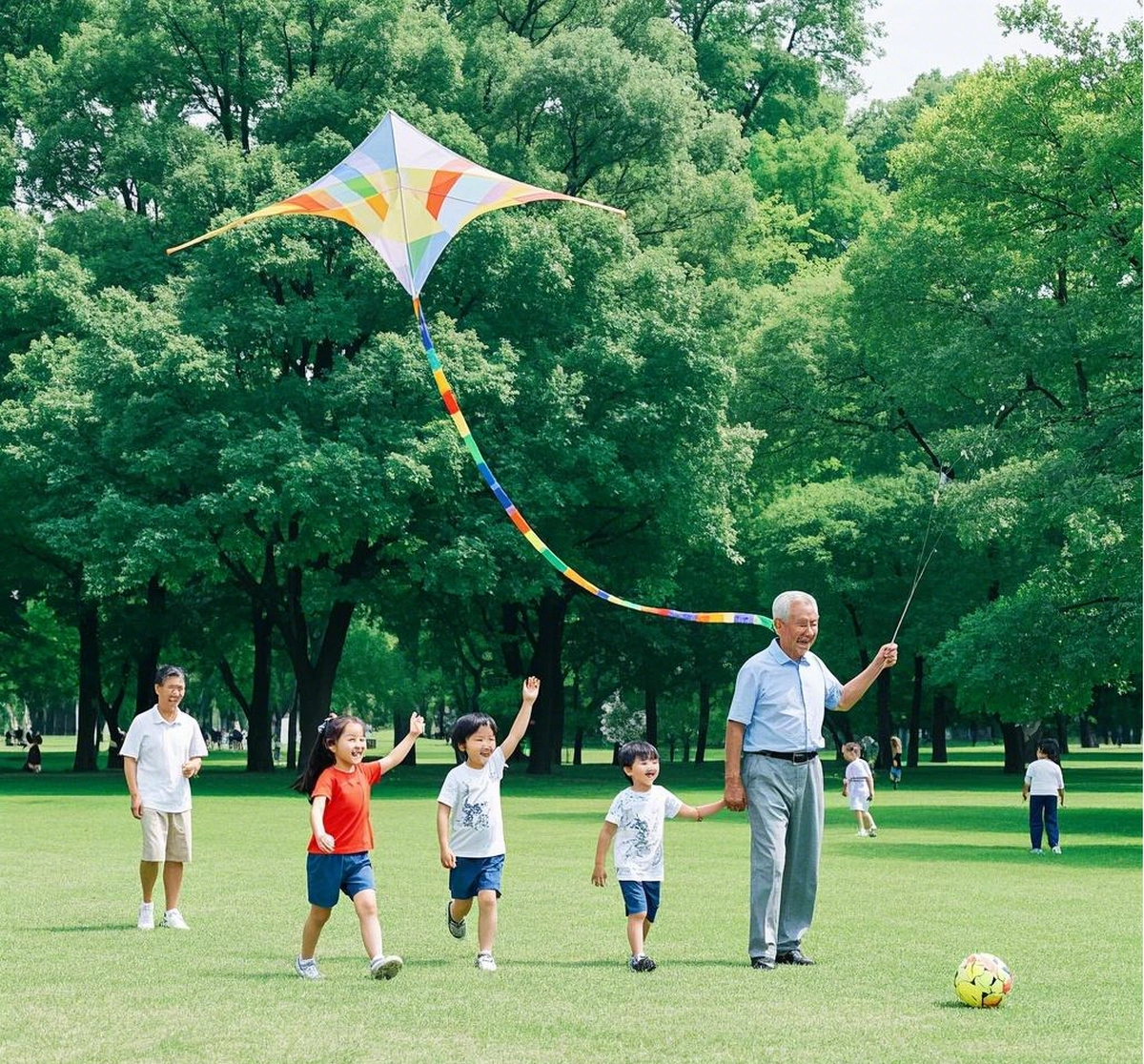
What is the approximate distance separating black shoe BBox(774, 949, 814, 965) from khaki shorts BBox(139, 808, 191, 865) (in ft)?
15.3

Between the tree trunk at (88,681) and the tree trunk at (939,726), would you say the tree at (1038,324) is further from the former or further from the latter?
the tree trunk at (939,726)

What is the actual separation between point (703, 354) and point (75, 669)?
112ft

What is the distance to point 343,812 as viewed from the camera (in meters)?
10.1

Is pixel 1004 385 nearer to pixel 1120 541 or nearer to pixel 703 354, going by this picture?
pixel 1120 541

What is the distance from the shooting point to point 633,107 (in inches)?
1623

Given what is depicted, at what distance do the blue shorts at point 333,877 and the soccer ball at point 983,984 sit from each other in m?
3.49

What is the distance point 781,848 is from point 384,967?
2.56 m

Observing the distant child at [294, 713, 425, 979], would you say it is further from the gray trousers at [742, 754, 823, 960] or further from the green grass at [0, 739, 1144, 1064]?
the gray trousers at [742, 754, 823, 960]

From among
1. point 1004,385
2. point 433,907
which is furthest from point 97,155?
point 433,907

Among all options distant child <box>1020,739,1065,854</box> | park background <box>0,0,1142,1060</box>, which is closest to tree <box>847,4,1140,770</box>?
park background <box>0,0,1142,1060</box>

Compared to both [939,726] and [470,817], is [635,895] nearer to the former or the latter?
[470,817]

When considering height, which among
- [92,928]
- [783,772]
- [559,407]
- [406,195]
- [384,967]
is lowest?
[92,928]

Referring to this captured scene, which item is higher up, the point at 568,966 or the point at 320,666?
the point at 320,666

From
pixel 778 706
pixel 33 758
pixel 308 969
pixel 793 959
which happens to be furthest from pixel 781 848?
pixel 33 758
